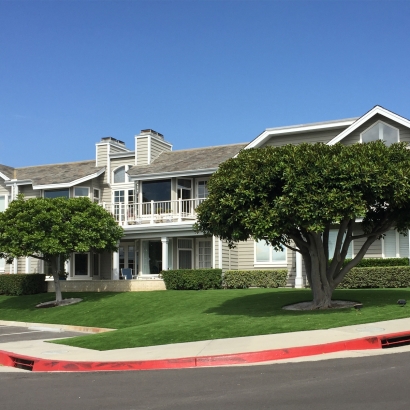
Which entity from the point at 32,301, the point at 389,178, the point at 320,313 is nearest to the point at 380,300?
the point at 320,313

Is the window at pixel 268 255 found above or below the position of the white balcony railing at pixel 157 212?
below

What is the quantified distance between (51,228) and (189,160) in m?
9.51

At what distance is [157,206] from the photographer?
3281cm

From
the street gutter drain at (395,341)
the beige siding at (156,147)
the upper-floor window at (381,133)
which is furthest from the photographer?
the beige siding at (156,147)

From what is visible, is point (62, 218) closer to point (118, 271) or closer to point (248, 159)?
point (118, 271)

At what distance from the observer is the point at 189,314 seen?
21.0m

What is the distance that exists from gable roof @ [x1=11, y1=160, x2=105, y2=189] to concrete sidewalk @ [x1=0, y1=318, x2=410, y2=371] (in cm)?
2214

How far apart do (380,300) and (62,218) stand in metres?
14.5

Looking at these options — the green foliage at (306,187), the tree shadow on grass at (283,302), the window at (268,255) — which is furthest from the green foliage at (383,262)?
the green foliage at (306,187)

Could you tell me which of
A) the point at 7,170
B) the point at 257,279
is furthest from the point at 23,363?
the point at 7,170

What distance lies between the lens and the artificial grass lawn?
14406mm

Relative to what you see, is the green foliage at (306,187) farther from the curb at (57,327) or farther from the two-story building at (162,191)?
the two-story building at (162,191)

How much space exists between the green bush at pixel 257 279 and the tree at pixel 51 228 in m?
6.07

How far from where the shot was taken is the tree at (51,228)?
1047 inches
